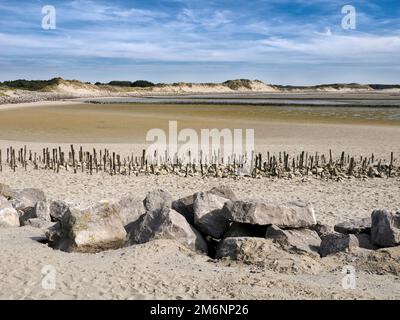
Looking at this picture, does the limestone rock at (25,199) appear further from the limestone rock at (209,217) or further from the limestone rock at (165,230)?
the limestone rock at (209,217)

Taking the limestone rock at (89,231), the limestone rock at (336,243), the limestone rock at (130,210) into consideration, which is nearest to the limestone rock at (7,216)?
the limestone rock at (89,231)

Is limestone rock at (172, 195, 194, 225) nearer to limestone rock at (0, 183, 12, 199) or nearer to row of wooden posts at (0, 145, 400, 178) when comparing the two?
limestone rock at (0, 183, 12, 199)

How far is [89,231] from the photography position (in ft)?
27.1

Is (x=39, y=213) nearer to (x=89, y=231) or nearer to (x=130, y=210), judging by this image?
(x=130, y=210)

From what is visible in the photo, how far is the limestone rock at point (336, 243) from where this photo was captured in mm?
8375

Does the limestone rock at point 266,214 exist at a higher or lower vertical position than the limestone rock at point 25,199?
higher

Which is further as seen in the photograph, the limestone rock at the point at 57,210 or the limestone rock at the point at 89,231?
the limestone rock at the point at 57,210

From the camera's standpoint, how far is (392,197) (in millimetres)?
15062

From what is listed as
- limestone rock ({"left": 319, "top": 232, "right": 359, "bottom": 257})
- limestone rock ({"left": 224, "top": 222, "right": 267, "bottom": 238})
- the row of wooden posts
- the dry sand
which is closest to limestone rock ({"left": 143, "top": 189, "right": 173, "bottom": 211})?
limestone rock ({"left": 224, "top": 222, "right": 267, "bottom": 238})

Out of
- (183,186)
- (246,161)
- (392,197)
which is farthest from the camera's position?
(246,161)

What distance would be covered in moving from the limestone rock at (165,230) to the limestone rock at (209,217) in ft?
1.00

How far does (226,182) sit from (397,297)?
10.9m
